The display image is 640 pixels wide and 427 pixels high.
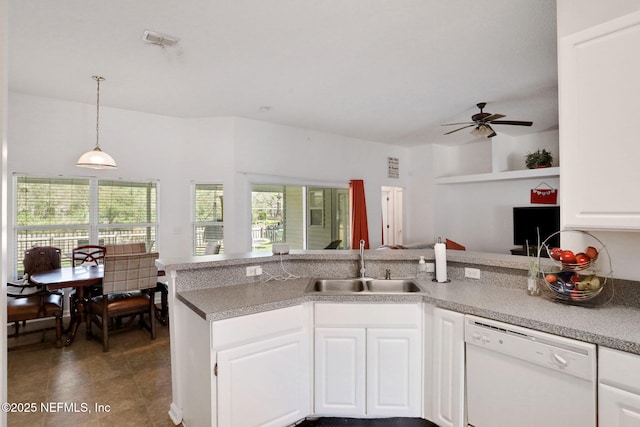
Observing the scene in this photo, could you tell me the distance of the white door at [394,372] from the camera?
205 centimetres

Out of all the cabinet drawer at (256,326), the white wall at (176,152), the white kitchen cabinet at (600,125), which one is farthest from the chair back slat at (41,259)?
the white kitchen cabinet at (600,125)

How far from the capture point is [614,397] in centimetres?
135

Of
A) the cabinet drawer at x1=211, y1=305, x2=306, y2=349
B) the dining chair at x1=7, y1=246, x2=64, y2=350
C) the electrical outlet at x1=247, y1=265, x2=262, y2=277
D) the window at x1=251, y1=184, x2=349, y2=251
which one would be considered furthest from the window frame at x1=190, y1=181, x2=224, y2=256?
the cabinet drawer at x1=211, y1=305, x2=306, y2=349

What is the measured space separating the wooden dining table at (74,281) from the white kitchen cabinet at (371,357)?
267 centimetres

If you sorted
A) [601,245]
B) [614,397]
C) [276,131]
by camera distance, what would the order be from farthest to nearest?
[276,131] → [601,245] → [614,397]

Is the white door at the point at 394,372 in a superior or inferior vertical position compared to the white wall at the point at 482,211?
inferior

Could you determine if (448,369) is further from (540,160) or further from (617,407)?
(540,160)

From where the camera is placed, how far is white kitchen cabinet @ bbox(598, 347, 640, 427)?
1.30 meters

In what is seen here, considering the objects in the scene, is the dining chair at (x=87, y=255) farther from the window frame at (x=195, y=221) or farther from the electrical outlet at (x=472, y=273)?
the electrical outlet at (x=472, y=273)

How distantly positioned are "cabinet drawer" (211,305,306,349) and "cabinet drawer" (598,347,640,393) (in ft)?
4.80

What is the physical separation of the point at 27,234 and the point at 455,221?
24.2ft

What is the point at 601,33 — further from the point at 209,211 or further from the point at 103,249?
the point at 103,249

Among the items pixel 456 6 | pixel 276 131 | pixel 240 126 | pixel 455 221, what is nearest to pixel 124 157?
pixel 240 126

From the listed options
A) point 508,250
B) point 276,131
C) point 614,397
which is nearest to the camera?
point 614,397
